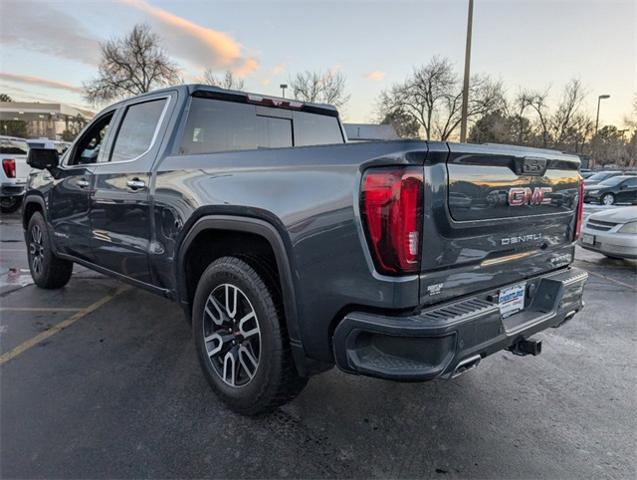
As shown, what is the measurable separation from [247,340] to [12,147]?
14.4m

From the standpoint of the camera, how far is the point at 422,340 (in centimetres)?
196

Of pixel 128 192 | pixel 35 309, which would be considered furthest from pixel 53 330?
pixel 128 192

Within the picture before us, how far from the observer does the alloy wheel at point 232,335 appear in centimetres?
267

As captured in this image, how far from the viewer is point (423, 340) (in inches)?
77.2

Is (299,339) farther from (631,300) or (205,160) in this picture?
(631,300)

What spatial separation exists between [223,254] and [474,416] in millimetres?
1881

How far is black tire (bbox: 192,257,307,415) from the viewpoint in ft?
8.10

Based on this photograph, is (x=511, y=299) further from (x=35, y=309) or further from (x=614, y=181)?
(x=614, y=181)

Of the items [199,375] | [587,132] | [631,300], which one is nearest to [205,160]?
[199,375]

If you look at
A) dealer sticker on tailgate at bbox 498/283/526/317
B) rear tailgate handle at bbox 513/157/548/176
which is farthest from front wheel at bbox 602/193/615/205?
dealer sticker on tailgate at bbox 498/283/526/317

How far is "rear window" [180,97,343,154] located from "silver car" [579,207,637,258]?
18.7 ft

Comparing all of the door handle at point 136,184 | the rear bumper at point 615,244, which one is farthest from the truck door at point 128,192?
the rear bumper at point 615,244

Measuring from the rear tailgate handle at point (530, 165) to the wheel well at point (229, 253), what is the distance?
1422 millimetres

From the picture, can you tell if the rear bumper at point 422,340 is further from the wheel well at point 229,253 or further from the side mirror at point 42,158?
the side mirror at point 42,158
